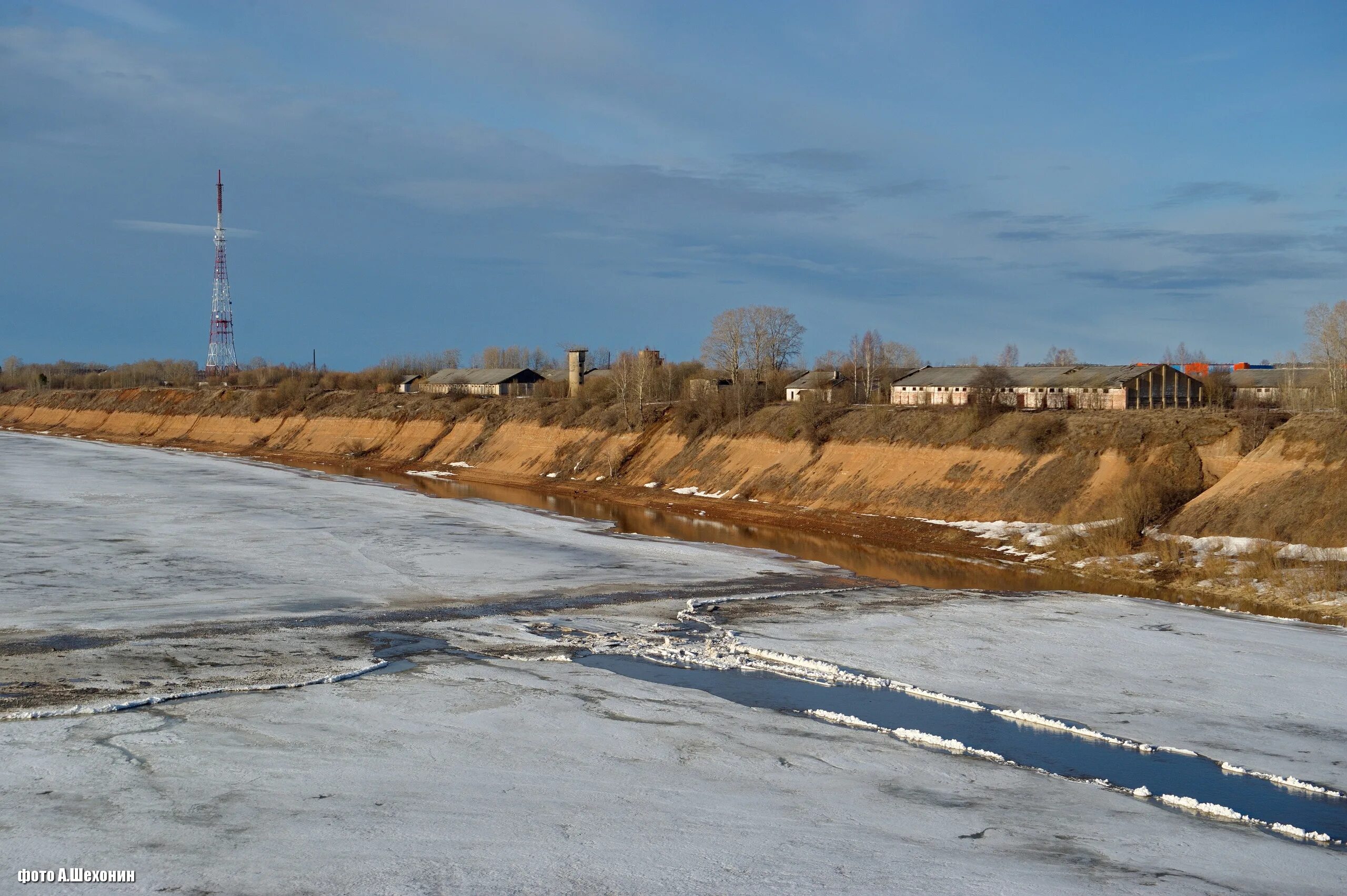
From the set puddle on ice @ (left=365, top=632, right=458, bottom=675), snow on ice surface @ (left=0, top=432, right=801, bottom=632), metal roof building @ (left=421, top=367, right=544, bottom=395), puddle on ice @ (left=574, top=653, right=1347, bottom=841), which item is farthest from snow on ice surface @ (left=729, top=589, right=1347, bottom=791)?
metal roof building @ (left=421, top=367, right=544, bottom=395)

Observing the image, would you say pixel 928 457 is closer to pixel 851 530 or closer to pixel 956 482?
pixel 956 482

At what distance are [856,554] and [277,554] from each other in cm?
1865

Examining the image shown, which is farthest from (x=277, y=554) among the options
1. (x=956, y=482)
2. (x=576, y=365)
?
(x=576, y=365)

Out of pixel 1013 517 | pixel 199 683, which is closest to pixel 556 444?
pixel 1013 517

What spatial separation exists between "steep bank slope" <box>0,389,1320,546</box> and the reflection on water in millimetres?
4148

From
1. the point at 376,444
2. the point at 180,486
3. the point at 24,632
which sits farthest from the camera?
the point at 376,444

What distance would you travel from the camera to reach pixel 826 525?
4397 cm

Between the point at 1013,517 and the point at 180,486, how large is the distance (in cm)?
3619

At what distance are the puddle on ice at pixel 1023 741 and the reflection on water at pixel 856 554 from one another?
13.1m

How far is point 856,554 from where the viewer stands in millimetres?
37656

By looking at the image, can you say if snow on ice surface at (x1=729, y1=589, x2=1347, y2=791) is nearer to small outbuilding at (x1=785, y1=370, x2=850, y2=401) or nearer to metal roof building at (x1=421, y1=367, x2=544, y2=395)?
small outbuilding at (x1=785, y1=370, x2=850, y2=401)

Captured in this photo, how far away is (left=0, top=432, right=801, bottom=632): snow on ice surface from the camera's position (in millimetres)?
23547

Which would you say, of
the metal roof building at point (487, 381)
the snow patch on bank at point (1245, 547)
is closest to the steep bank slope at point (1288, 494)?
the snow patch on bank at point (1245, 547)

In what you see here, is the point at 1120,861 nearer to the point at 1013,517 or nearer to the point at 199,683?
the point at 199,683
